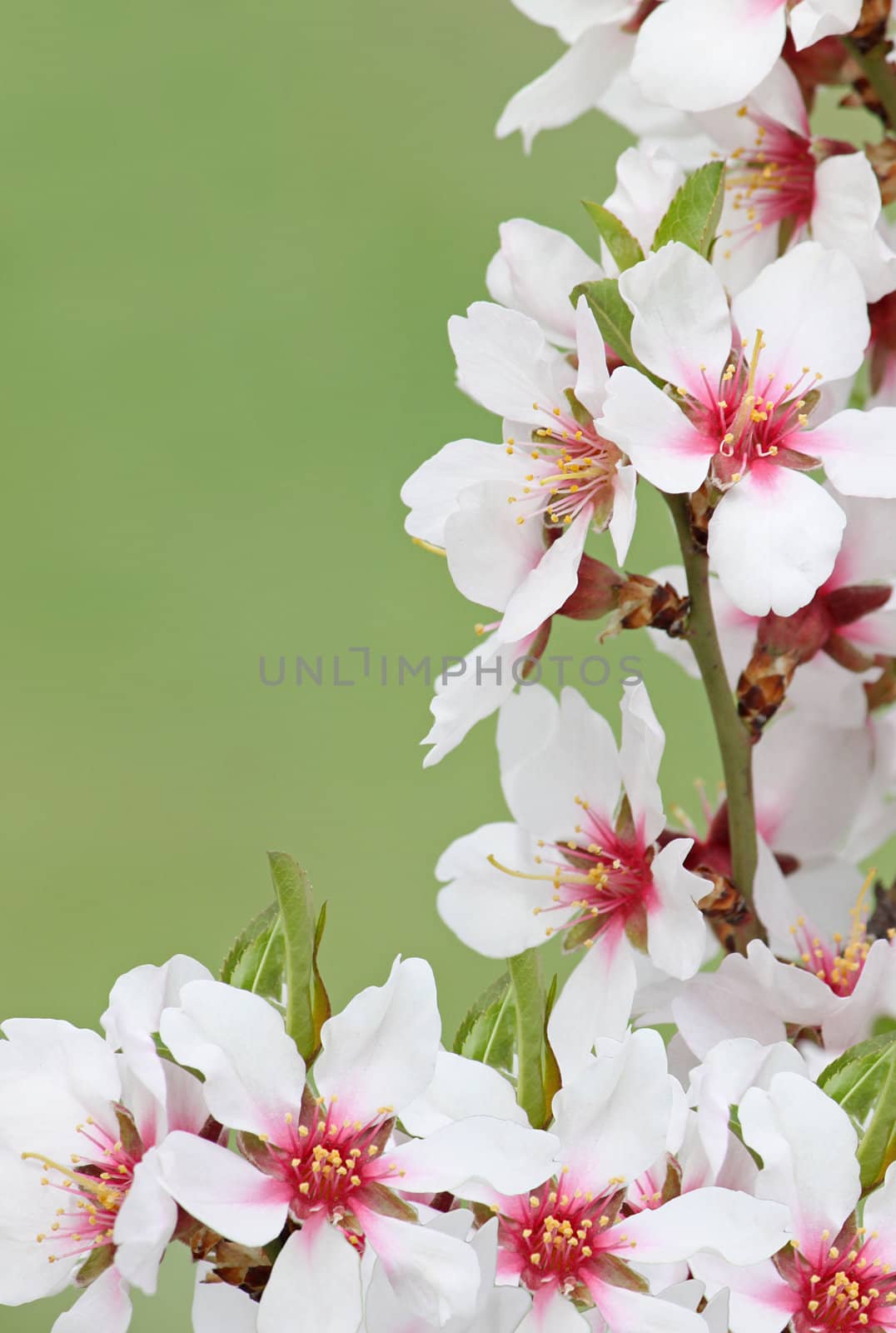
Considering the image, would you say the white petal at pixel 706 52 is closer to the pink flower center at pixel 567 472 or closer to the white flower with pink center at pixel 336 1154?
the pink flower center at pixel 567 472

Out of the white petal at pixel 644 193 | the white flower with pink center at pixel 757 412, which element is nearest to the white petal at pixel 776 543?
the white flower with pink center at pixel 757 412

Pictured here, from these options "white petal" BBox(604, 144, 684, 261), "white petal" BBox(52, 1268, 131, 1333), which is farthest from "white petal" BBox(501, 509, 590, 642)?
"white petal" BBox(52, 1268, 131, 1333)

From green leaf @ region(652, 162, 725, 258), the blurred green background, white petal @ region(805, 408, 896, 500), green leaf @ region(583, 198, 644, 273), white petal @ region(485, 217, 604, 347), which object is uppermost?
green leaf @ region(652, 162, 725, 258)

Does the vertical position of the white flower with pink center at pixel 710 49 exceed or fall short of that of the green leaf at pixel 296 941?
it exceeds it

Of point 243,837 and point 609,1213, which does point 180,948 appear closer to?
point 243,837

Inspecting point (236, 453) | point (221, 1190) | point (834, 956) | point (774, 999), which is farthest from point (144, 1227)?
point (236, 453)

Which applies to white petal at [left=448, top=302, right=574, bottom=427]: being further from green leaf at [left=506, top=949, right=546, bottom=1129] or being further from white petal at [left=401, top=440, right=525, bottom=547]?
green leaf at [left=506, top=949, right=546, bottom=1129]
